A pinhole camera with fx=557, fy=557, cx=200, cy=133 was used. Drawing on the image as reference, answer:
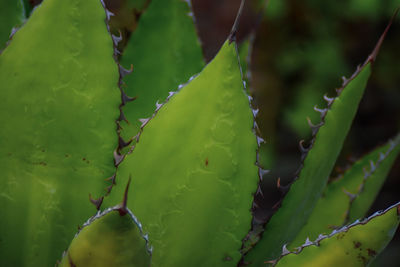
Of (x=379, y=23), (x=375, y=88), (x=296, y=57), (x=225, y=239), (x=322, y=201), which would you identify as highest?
(x=225, y=239)

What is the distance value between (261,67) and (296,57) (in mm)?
142

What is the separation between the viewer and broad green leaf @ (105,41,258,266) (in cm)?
50

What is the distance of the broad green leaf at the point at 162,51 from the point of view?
0.71 metres

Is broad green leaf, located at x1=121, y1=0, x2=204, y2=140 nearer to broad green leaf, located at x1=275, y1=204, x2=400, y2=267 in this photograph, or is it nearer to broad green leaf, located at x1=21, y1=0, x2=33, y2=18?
broad green leaf, located at x1=21, y1=0, x2=33, y2=18

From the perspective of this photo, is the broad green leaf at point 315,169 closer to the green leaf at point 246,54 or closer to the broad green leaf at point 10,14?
the green leaf at point 246,54

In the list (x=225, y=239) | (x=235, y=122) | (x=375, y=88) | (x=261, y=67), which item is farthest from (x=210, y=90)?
(x=375, y=88)

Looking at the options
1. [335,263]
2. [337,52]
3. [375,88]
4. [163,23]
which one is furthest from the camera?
[375,88]

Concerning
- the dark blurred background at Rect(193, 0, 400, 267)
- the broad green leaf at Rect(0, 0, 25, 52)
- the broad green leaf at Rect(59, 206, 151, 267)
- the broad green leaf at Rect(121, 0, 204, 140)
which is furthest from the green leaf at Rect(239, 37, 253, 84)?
the dark blurred background at Rect(193, 0, 400, 267)

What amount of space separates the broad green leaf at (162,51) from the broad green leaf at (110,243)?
0.32 metres

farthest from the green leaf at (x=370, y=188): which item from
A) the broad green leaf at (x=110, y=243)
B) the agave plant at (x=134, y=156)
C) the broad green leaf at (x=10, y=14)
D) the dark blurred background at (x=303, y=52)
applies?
the dark blurred background at (x=303, y=52)

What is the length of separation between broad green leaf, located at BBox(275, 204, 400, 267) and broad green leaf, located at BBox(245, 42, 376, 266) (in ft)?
0.36

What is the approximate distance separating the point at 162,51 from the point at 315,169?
0.27 meters

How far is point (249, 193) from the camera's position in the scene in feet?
1.70

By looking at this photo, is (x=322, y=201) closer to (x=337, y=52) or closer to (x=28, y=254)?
(x=28, y=254)
